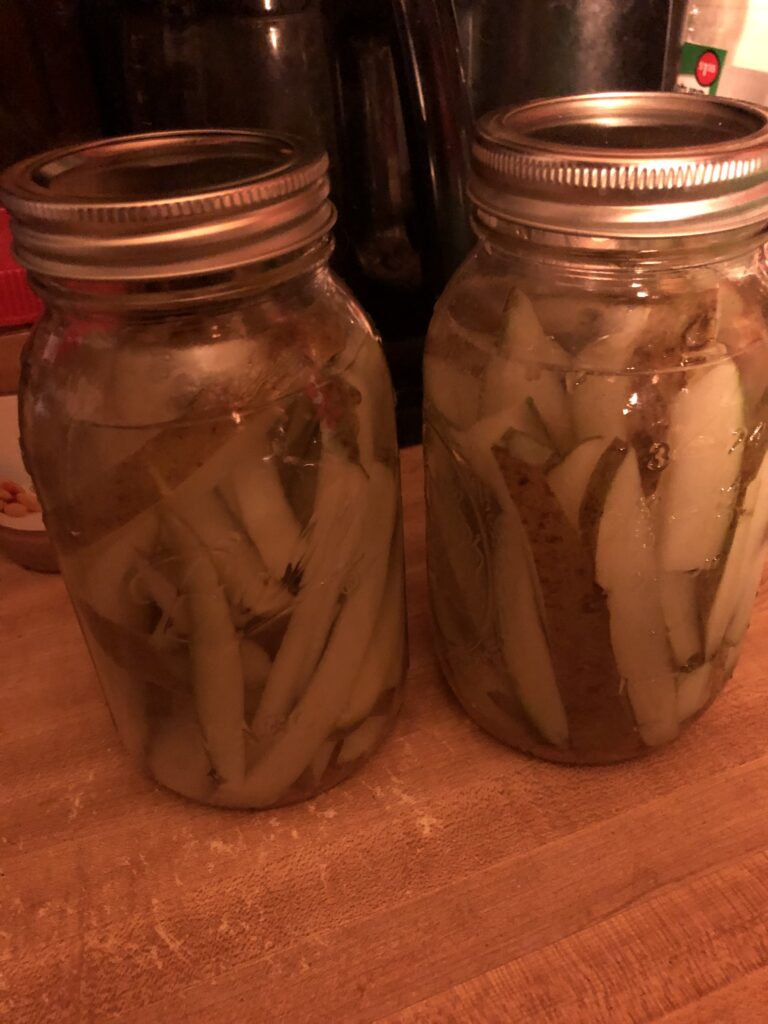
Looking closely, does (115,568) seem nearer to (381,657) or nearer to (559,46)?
(381,657)

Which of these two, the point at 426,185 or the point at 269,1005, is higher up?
the point at 426,185

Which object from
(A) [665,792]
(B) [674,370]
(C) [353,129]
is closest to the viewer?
(B) [674,370]

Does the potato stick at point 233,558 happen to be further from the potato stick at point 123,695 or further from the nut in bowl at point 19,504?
the nut in bowl at point 19,504

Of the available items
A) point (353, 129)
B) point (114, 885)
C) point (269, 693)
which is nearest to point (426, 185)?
point (353, 129)

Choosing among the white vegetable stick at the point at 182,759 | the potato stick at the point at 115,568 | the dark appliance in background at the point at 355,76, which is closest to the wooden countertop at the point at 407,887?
the white vegetable stick at the point at 182,759

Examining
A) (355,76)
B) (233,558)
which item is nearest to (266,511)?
(233,558)

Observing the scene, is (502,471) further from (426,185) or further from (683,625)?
(426,185)

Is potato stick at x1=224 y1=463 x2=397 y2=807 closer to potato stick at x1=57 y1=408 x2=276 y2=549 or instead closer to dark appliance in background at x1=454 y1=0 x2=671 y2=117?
potato stick at x1=57 y1=408 x2=276 y2=549
